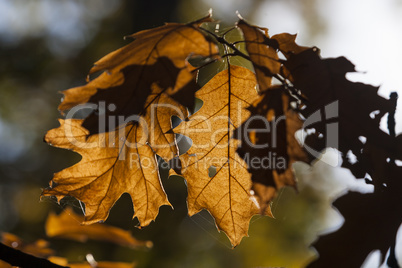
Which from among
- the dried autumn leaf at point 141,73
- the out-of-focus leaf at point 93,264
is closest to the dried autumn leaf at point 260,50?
the dried autumn leaf at point 141,73

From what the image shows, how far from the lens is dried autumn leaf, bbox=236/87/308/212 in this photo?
2.88ft

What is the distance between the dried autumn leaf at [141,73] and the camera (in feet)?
3.13

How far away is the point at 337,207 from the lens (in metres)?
0.86

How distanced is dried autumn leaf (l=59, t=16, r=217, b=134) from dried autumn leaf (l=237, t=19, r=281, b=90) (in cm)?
11

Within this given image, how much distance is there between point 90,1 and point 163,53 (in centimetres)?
1029

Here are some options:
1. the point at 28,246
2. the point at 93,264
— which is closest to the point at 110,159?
the point at 93,264

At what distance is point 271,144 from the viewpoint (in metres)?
0.91

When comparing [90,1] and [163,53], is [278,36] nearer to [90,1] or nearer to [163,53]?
[163,53]

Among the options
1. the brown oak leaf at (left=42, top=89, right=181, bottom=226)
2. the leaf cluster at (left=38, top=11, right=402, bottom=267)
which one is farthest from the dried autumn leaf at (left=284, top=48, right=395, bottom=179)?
the brown oak leaf at (left=42, top=89, right=181, bottom=226)

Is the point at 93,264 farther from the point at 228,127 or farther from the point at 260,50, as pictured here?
the point at 260,50

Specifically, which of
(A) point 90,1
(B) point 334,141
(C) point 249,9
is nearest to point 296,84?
(B) point 334,141

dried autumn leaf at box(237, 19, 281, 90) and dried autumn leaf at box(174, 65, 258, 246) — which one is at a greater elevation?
dried autumn leaf at box(237, 19, 281, 90)

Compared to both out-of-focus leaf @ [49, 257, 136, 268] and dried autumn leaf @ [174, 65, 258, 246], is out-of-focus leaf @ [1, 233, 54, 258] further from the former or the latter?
dried autumn leaf @ [174, 65, 258, 246]

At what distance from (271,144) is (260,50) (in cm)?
27
